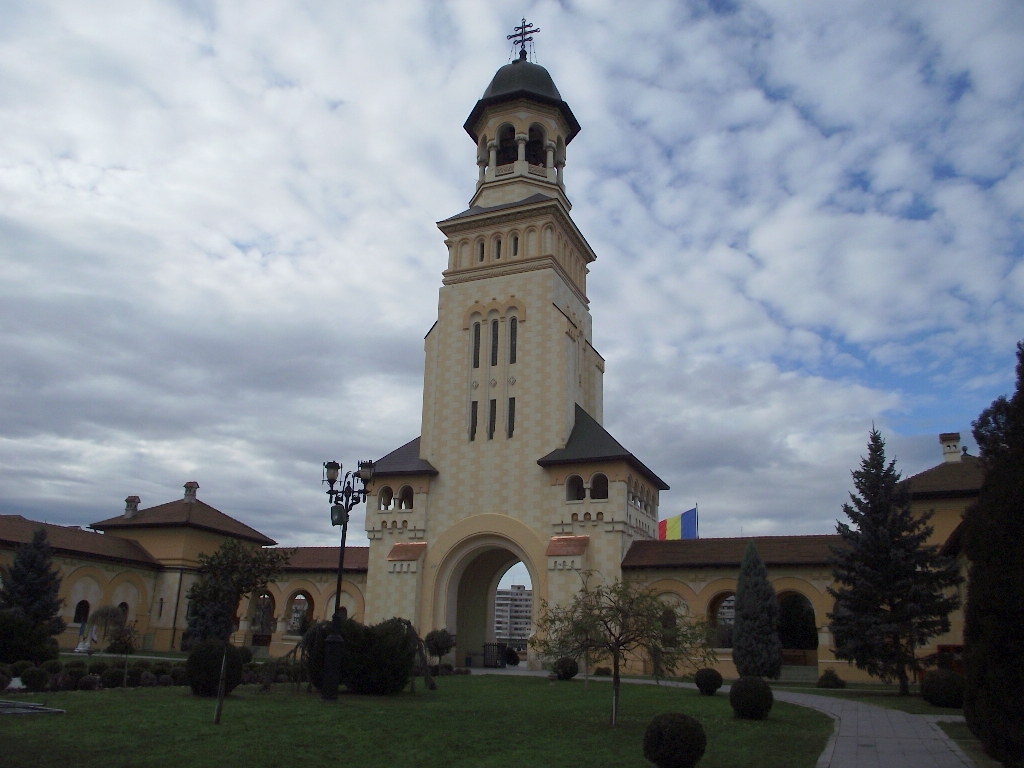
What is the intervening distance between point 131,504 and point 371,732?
3480 centimetres

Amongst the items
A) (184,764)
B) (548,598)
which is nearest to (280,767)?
(184,764)

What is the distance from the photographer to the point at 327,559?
37.5 meters

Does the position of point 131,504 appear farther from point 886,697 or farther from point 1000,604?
point 1000,604

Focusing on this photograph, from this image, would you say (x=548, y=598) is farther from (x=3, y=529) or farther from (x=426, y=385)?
(x=3, y=529)

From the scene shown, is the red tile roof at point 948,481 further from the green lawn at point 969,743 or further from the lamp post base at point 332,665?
the lamp post base at point 332,665

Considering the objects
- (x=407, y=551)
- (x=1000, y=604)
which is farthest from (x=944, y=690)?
(x=407, y=551)

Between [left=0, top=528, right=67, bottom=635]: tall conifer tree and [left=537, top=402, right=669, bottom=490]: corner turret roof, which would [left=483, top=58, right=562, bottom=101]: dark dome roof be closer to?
[left=537, top=402, right=669, bottom=490]: corner turret roof

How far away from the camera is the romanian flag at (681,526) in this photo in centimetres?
4684

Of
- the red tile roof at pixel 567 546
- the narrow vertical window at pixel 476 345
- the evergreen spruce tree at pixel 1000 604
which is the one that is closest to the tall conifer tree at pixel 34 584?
the narrow vertical window at pixel 476 345

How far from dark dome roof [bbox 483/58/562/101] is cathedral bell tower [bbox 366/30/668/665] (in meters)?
0.11

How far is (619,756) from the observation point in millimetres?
11180

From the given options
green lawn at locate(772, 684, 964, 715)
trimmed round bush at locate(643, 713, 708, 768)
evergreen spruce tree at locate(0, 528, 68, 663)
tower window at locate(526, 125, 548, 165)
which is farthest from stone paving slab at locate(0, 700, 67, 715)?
tower window at locate(526, 125, 548, 165)

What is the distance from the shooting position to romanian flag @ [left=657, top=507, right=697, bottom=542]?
46.8 metres

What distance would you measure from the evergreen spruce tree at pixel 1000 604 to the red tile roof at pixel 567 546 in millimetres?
20512
